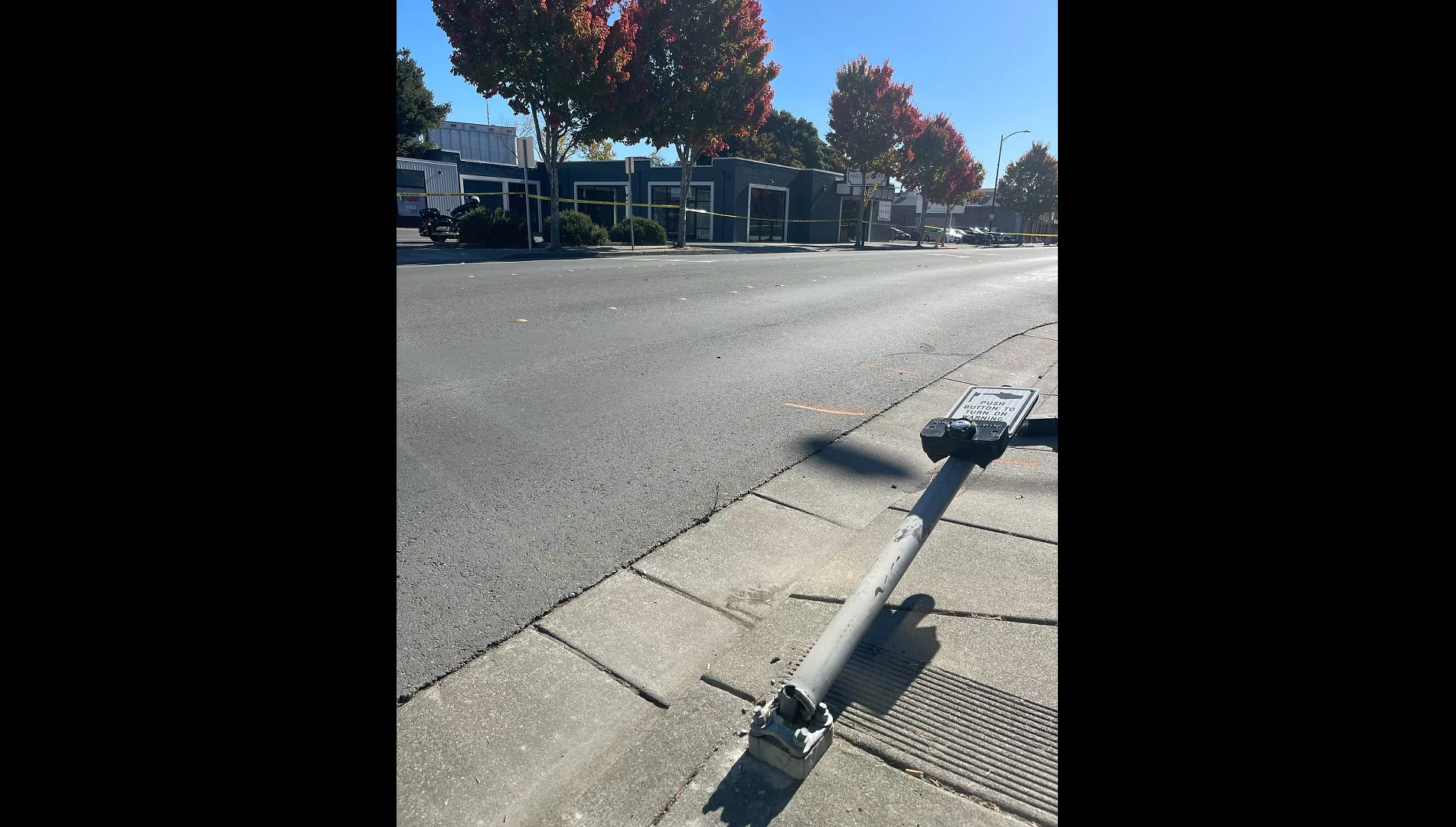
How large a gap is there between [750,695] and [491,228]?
2407 cm

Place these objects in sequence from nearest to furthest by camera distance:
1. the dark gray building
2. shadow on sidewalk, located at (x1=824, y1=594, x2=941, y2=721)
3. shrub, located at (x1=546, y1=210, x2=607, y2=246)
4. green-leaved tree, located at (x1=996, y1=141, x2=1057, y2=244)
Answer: shadow on sidewalk, located at (x1=824, y1=594, x2=941, y2=721) < shrub, located at (x1=546, y1=210, x2=607, y2=246) < the dark gray building < green-leaved tree, located at (x1=996, y1=141, x2=1057, y2=244)

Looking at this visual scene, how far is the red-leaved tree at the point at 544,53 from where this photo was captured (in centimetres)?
2391

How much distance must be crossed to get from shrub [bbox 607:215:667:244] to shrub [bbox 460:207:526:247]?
20.6ft

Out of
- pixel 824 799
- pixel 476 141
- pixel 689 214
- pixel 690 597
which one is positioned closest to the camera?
pixel 824 799

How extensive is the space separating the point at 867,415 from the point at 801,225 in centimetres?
4379

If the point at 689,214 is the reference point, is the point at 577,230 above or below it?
below

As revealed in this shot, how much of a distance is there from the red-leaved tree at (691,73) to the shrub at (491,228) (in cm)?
538

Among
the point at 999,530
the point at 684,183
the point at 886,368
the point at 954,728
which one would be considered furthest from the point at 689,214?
the point at 954,728

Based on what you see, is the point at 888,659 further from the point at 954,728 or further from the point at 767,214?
the point at 767,214

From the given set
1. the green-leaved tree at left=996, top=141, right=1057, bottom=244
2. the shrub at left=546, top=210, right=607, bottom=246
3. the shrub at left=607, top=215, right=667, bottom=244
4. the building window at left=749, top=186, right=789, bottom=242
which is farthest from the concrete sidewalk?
the green-leaved tree at left=996, top=141, right=1057, bottom=244

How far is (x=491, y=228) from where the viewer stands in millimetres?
25016

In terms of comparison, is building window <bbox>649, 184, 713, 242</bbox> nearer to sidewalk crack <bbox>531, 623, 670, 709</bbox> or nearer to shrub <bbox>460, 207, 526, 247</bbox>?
shrub <bbox>460, 207, 526, 247</bbox>

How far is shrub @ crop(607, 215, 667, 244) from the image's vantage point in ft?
104

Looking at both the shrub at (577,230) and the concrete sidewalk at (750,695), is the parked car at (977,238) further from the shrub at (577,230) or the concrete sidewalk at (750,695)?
the concrete sidewalk at (750,695)
